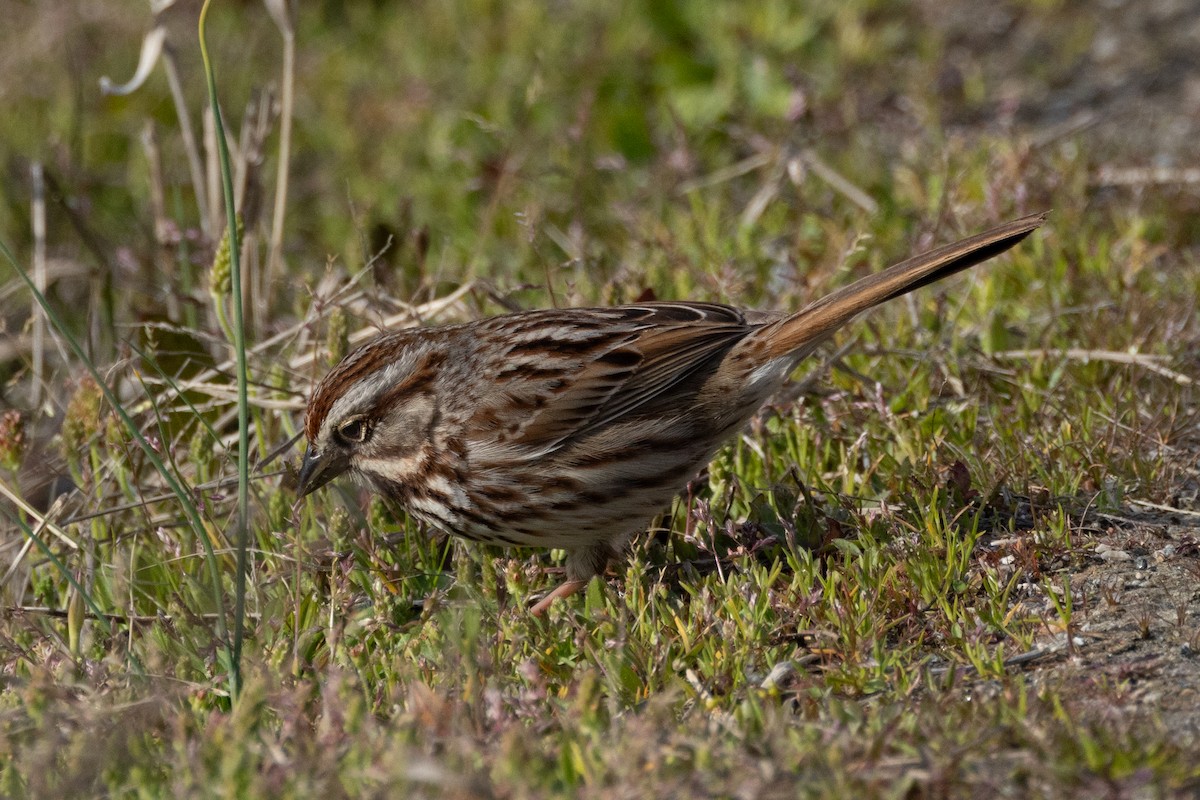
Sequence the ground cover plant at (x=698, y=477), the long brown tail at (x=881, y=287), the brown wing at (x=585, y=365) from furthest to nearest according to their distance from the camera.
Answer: the brown wing at (x=585, y=365) < the long brown tail at (x=881, y=287) < the ground cover plant at (x=698, y=477)

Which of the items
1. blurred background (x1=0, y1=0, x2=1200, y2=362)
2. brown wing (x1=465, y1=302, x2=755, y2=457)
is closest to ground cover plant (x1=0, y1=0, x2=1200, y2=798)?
blurred background (x1=0, y1=0, x2=1200, y2=362)

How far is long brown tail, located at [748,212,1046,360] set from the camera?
402cm

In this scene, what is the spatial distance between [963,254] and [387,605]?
6.19ft

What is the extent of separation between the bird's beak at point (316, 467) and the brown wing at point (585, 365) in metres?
0.47

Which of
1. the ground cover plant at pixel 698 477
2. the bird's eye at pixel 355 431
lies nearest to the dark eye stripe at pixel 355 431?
the bird's eye at pixel 355 431

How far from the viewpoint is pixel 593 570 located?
4352 mm

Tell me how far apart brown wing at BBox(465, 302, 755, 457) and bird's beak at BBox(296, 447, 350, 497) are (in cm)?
47

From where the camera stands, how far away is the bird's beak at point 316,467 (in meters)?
4.39

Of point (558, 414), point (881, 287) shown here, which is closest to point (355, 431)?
point (558, 414)

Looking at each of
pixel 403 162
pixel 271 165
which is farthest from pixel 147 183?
pixel 403 162

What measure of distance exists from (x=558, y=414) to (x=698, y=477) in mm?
736

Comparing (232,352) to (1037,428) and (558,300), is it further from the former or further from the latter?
(1037,428)

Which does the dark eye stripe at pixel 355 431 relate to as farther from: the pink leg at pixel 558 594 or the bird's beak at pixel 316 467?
the pink leg at pixel 558 594

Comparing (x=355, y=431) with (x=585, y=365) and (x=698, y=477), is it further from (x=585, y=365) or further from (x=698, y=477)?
(x=698, y=477)
